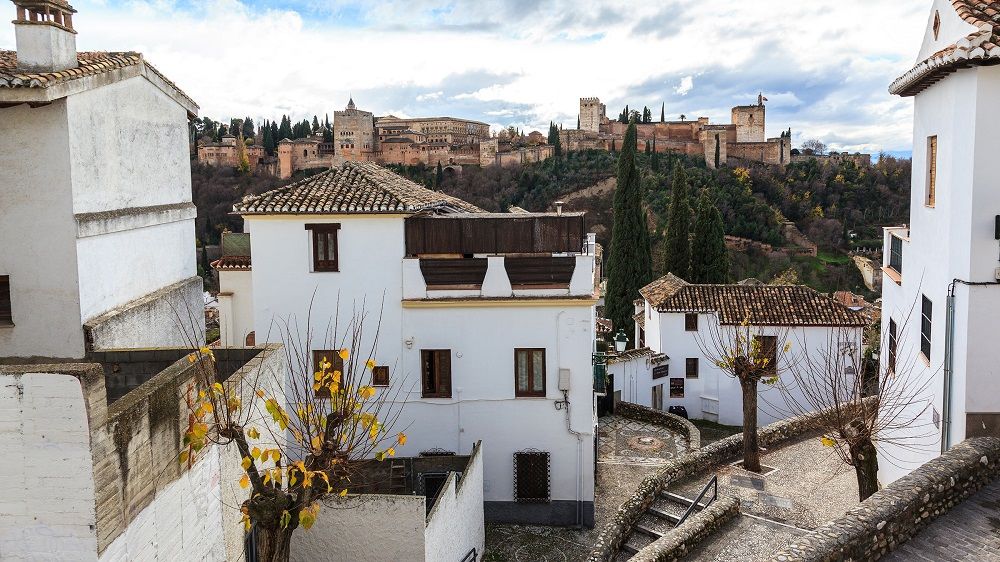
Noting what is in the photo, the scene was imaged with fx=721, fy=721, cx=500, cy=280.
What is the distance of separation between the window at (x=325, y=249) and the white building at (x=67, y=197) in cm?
316

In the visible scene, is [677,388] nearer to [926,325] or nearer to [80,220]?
[926,325]

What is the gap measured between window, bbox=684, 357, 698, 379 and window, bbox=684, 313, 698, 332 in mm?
1006

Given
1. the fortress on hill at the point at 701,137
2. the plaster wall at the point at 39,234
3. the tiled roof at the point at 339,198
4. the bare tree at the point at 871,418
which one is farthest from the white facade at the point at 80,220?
the fortress on hill at the point at 701,137

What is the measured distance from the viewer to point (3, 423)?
4648mm

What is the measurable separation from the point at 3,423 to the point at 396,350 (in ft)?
29.0

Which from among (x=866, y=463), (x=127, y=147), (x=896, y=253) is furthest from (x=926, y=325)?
(x=127, y=147)

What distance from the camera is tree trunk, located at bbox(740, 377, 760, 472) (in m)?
13.8

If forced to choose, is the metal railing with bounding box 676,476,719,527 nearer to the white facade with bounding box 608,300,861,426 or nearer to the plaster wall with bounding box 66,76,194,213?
the plaster wall with bounding box 66,76,194,213

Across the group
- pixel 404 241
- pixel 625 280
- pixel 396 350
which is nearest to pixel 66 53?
pixel 404 241

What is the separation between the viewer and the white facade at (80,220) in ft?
28.5

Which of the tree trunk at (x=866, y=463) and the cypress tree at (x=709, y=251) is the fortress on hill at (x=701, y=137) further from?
the tree trunk at (x=866, y=463)

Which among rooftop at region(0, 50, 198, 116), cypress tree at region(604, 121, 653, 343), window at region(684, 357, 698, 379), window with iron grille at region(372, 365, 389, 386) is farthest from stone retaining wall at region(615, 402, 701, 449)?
rooftop at region(0, 50, 198, 116)

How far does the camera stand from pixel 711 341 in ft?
77.5

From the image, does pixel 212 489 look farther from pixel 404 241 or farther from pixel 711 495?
pixel 711 495
